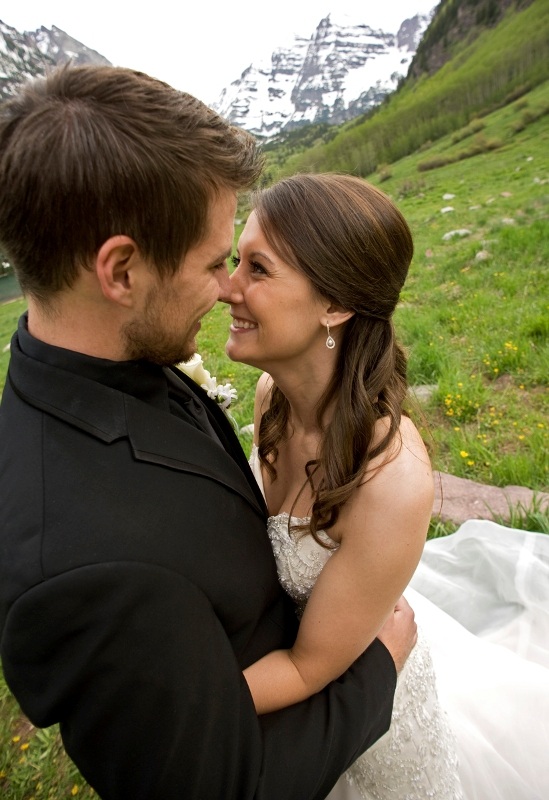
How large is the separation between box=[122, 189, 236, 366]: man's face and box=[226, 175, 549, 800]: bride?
0.64 metres

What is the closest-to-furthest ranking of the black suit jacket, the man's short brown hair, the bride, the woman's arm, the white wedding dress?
the black suit jacket, the man's short brown hair, the woman's arm, the bride, the white wedding dress

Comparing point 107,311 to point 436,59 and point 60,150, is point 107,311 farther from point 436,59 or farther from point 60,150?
point 436,59

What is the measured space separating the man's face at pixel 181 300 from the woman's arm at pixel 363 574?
91 centimetres

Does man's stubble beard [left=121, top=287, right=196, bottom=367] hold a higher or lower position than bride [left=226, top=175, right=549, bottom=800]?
higher

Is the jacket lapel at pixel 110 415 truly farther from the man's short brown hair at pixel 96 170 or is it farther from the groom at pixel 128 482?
the man's short brown hair at pixel 96 170

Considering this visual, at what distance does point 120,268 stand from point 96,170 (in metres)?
0.24

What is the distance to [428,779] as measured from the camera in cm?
239

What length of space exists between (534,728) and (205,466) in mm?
2385

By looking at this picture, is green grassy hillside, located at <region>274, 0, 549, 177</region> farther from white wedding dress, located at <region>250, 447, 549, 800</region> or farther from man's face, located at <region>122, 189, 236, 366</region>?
man's face, located at <region>122, 189, 236, 366</region>

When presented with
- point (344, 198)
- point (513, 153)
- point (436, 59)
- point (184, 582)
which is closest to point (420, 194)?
point (513, 153)

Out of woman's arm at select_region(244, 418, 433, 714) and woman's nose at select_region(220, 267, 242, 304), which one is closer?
woman's arm at select_region(244, 418, 433, 714)

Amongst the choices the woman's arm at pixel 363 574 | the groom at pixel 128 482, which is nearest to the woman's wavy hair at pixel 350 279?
the woman's arm at pixel 363 574

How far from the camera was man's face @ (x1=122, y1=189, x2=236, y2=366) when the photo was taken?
4.99ft

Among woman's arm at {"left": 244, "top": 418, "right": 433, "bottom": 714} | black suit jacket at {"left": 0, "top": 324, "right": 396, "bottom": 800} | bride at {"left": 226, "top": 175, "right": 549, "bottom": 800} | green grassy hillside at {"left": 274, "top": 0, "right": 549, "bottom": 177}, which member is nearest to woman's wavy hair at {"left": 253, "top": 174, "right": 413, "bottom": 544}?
bride at {"left": 226, "top": 175, "right": 549, "bottom": 800}
